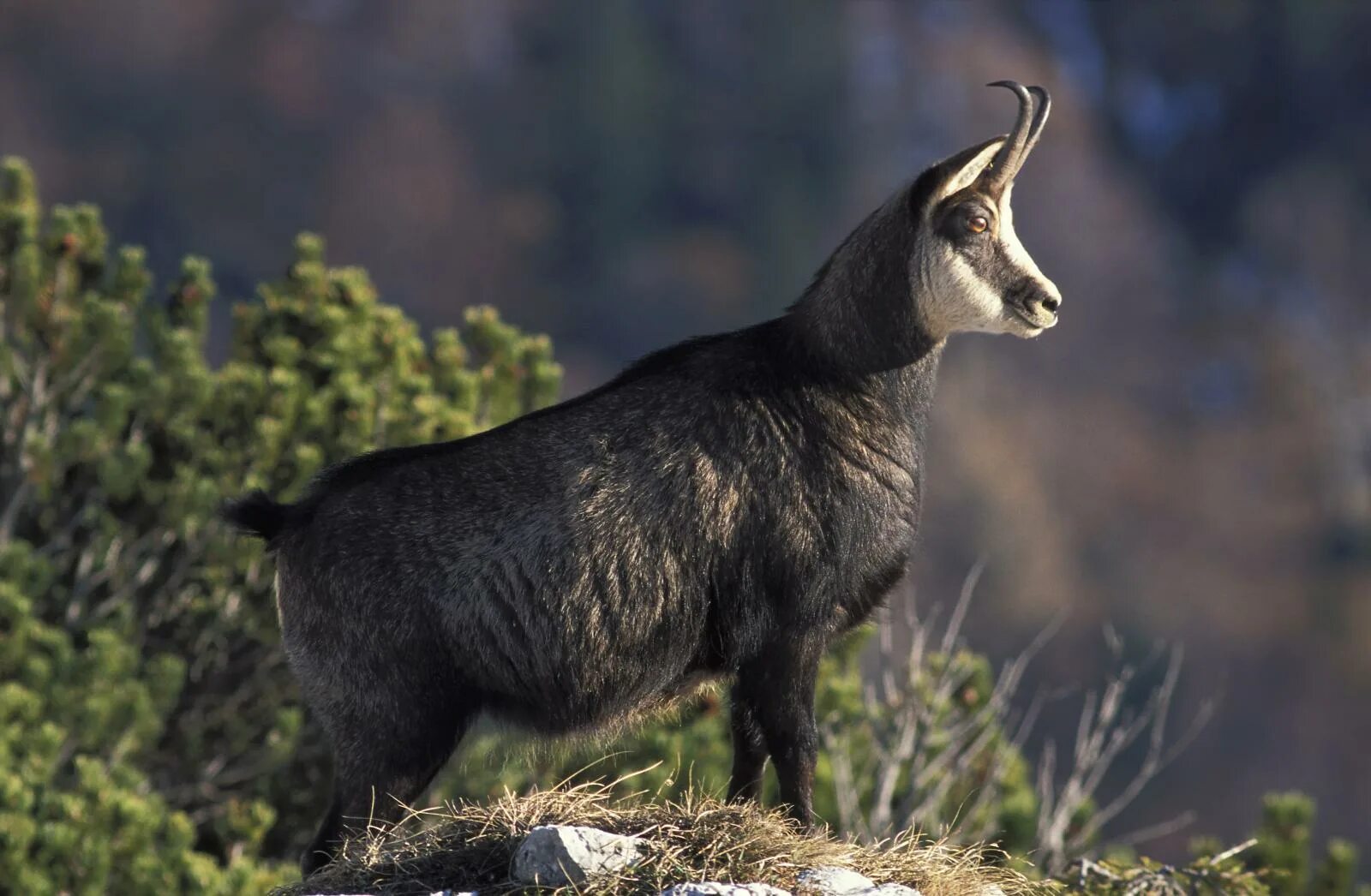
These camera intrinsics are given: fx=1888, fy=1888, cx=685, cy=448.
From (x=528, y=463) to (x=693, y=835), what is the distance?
1731 millimetres

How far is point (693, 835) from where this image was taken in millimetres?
5992

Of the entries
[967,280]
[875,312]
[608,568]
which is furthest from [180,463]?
[967,280]

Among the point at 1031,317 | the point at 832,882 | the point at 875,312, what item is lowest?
the point at 832,882

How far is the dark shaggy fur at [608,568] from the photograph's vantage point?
6.88 meters

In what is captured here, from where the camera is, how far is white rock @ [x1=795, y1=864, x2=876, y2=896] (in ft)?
18.9

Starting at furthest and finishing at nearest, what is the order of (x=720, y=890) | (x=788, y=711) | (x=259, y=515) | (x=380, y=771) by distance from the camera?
(x=259, y=515)
(x=788, y=711)
(x=380, y=771)
(x=720, y=890)

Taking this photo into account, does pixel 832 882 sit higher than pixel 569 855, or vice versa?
pixel 569 855

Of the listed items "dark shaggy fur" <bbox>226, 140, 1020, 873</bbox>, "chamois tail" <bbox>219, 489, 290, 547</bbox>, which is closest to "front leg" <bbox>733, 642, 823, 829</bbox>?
"dark shaggy fur" <bbox>226, 140, 1020, 873</bbox>

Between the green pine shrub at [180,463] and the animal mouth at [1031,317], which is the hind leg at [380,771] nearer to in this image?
the animal mouth at [1031,317]

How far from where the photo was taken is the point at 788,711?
271 inches

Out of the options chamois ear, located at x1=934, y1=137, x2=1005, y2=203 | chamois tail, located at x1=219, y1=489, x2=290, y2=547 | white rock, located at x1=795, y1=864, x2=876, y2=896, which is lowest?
white rock, located at x1=795, y1=864, x2=876, y2=896

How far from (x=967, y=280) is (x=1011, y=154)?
1.67 ft

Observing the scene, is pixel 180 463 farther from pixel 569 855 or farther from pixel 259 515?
Answer: pixel 569 855

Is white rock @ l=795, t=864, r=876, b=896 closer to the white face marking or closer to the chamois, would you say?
the chamois
